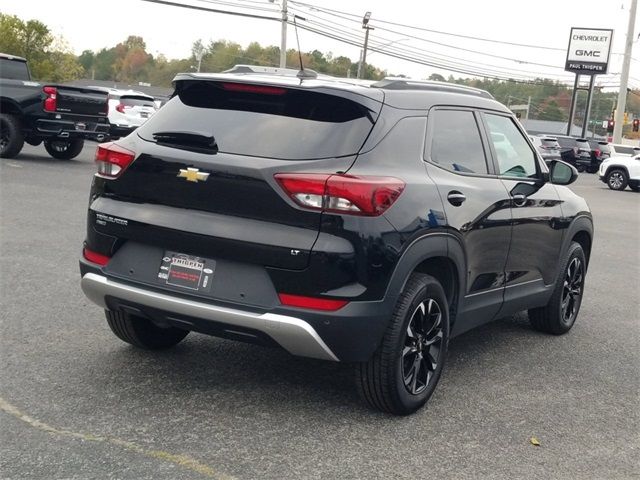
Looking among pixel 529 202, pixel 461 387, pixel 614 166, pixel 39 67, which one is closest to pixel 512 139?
pixel 529 202

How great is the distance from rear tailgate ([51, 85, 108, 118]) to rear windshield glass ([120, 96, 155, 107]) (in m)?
8.56

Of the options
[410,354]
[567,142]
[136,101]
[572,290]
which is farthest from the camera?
[567,142]

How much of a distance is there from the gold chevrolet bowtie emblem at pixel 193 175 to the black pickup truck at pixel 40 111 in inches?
A: 529

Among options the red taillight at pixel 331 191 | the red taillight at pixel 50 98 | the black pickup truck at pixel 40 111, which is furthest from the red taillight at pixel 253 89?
the red taillight at pixel 50 98

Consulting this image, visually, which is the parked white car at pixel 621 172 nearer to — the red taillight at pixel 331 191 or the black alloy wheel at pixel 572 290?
the black alloy wheel at pixel 572 290

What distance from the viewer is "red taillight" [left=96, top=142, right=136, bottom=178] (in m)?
4.46

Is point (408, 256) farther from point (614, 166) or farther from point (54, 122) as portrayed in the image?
point (614, 166)

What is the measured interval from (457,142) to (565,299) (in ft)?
7.38

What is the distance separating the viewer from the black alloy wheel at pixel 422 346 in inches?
176

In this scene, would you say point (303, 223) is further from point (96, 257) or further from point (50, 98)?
point (50, 98)

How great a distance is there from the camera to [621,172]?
2933cm

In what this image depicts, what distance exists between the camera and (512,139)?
19.1 ft

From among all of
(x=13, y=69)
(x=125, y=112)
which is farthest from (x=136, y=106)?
(x=13, y=69)

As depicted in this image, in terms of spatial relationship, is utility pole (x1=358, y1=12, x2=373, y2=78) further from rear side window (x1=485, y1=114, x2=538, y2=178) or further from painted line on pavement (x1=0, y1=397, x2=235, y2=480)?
painted line on pavement (x1=0, y1=397, x2=235, y2=480)
